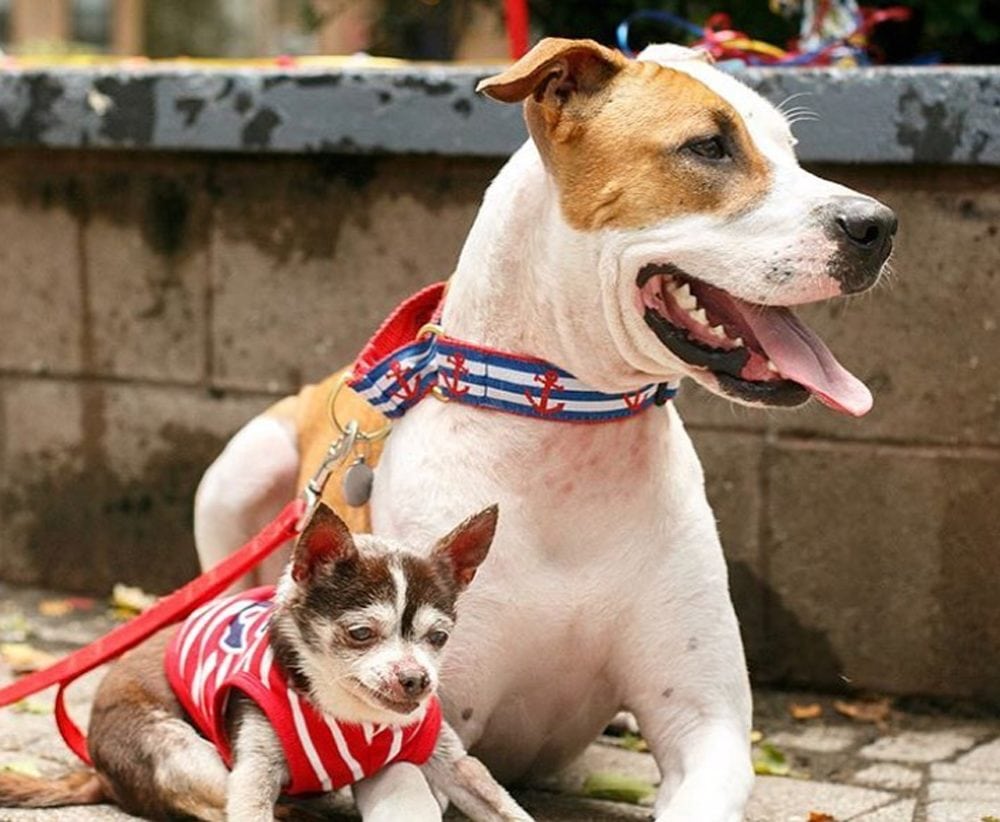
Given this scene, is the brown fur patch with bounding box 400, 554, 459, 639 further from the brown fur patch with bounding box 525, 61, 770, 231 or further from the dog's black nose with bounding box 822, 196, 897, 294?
the dog's black nose with bounding box 822, 196, 897, 294

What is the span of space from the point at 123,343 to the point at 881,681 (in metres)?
2.37

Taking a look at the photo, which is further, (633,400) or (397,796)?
(633,400)

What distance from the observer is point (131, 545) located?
5.80 metres

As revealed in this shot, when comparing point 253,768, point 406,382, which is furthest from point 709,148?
point 253,768

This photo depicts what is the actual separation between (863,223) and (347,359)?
95.0 inches

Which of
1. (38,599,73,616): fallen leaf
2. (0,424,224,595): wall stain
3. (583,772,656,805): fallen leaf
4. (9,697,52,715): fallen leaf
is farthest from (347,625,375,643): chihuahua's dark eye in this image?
(38,599,73,616): fallen leaf

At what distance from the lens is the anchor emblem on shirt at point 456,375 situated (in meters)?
3.65

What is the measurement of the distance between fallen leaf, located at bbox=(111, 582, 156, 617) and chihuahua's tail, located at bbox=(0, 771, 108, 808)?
6.32 feet

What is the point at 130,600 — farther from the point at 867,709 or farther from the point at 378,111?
the point at 867,709

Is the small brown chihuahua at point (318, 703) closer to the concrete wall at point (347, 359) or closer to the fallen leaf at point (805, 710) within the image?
the fallen leaf at point (805, 710)

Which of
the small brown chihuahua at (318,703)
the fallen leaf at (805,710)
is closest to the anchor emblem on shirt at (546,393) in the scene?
the small brown chihuahua at (318,703)

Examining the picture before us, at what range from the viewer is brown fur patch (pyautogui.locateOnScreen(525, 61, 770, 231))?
3324mm

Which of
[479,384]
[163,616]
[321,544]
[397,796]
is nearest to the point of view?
[321,544]

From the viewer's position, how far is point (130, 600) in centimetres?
567
